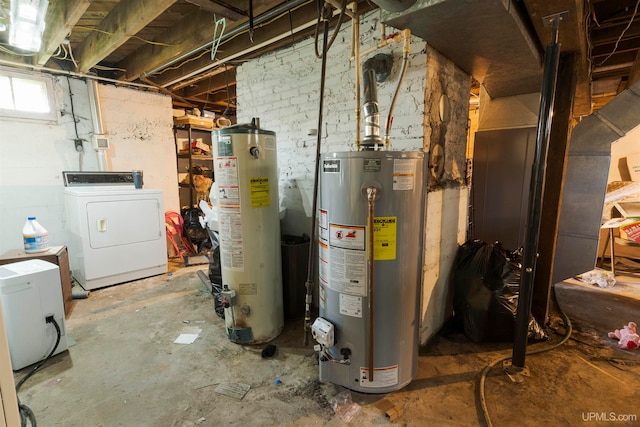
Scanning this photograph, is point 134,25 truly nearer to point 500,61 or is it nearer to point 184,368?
point 184,368

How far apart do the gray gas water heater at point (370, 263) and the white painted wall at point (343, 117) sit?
15.5 inches

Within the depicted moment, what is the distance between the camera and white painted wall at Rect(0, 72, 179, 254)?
306cm

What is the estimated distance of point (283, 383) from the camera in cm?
174

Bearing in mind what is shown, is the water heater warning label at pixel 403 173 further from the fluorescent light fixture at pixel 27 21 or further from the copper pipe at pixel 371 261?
the fluorescent light fixture at pixel 27 21

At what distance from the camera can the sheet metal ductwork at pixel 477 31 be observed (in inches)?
52.4

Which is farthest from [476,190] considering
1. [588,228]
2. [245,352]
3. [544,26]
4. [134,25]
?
[134,25]

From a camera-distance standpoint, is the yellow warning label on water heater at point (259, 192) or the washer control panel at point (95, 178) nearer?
the yellow warning label on water heater at point (259, 192)

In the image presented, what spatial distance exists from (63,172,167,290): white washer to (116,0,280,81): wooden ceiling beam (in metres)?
1.25

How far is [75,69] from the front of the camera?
10.8 ft

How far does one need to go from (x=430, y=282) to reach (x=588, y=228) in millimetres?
1713

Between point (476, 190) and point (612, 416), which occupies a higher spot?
point (476, 190)

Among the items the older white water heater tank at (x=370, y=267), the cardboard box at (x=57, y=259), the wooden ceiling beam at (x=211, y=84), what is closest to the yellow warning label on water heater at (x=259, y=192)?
the older white water heater tank at (x=370, y=267)

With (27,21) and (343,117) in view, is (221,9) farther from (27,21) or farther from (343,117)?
(27,21)

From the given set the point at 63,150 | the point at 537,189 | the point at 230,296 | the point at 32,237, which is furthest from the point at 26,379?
the point at 537,189
